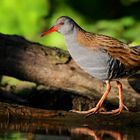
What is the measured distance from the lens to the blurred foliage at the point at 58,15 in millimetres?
11891

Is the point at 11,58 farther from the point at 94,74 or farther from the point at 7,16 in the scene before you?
the point at 7,16

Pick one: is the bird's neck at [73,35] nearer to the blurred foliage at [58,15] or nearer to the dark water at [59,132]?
the dark water at [59,132]

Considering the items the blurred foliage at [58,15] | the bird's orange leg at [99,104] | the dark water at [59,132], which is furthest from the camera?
the blurred foliage at [58,15]

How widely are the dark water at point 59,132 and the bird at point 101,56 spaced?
1.43 ft

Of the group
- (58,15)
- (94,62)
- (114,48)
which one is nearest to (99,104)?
(94,62)

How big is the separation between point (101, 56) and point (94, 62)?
107mm

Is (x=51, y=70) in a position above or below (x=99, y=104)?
above

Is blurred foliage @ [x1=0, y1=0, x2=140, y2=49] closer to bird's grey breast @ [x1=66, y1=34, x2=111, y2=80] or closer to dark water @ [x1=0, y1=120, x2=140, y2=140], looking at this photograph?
bird's grey breast @ [x1=66, y1=34, x2=111, y2=80]

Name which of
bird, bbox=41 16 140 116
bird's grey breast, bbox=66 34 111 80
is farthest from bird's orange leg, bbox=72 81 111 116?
bird's grey breast, bbox=66 34 111 80

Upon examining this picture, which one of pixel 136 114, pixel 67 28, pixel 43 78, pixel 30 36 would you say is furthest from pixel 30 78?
pixel 30 36

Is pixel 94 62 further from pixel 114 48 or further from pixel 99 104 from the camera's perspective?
pixel 99 104

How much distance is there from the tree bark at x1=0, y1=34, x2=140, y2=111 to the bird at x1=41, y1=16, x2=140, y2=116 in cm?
31

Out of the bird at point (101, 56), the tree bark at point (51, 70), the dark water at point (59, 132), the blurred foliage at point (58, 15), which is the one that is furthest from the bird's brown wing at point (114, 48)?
the blurred foliage at point (58, 15)

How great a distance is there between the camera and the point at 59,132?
7.64 meters
